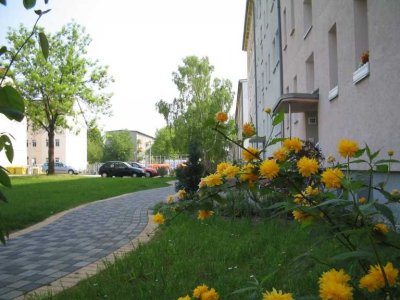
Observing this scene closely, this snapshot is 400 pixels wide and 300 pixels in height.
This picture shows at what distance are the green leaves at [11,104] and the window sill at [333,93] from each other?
1029cm

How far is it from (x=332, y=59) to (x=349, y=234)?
11.3 meters

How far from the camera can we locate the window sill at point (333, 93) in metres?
10.9

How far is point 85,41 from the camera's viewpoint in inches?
1650

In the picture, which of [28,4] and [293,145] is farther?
[293,145]

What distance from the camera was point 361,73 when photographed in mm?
8727

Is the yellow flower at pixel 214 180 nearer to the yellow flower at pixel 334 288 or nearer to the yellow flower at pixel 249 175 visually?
the yellow flower at pixel 249 175

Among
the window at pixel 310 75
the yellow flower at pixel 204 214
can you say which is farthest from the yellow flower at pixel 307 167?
the window at pixel 310 75

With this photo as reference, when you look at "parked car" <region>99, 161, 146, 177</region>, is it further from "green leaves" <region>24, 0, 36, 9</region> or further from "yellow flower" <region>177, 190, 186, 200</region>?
"green leaves" <region>24, 0, 36, 9</region>

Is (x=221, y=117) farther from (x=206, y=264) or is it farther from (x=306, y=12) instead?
(x=306, y=12)

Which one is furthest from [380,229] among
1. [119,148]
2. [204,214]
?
[119,148]

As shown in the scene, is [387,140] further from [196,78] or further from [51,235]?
[196,78]

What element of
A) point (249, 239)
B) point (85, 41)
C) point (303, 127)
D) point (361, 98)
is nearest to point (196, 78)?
point (85, 41)

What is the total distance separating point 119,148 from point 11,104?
10725 cm

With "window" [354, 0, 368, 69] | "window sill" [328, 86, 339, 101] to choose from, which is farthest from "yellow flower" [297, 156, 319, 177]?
"window sill" [328, 86, 339, 101]
